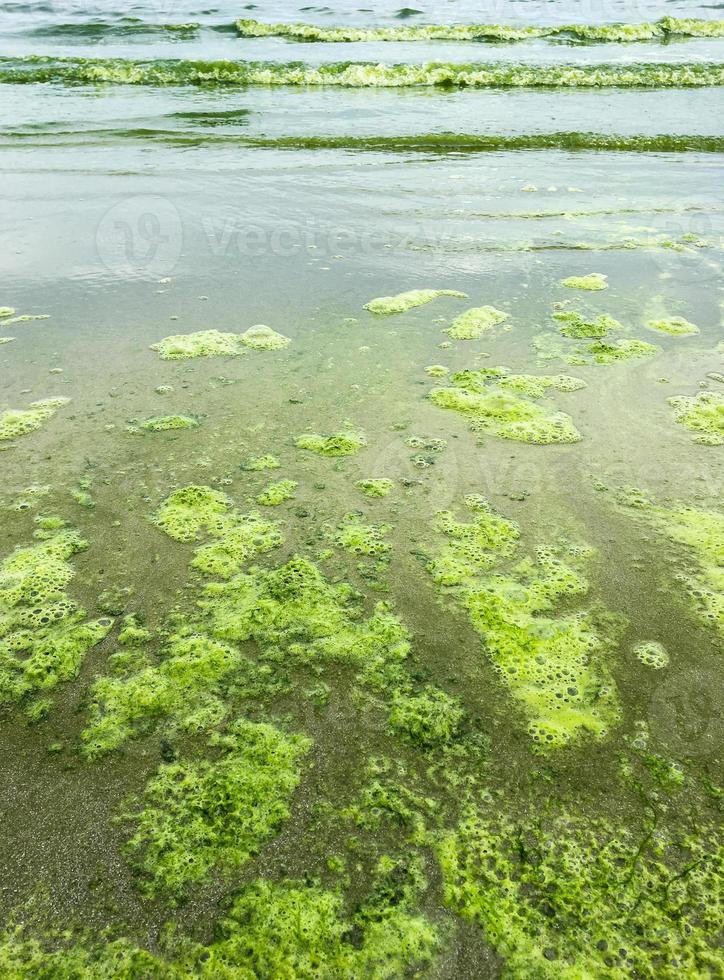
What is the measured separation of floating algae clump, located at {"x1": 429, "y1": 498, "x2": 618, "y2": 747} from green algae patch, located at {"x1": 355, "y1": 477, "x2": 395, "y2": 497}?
0.29 metres

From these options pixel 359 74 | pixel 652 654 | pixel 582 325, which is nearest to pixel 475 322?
pixel 582 325

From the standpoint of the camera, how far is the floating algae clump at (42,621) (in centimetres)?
229

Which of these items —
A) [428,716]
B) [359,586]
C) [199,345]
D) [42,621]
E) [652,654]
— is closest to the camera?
[428,716]

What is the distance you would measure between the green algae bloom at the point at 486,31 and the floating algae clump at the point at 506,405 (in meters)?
12.3

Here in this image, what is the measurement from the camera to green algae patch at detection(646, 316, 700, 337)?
445 cm

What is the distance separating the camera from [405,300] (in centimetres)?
489

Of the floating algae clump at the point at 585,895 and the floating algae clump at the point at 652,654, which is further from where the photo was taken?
the floating algae clump at the point at 652,654

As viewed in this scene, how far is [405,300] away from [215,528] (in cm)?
257

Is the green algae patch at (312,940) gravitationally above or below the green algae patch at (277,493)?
below

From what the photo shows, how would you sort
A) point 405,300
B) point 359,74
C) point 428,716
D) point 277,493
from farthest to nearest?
point 359,74 → point 405,300 → point 277,493 → point 428,716

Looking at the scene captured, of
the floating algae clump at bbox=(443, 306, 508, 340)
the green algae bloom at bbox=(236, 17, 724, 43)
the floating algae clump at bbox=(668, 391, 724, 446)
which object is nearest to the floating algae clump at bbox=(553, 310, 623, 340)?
the floating algae clump at bbox=(443, 306, 508, 340)

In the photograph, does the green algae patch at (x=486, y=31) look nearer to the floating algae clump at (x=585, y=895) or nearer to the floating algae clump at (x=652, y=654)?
the floating algae clump at (x=652, y=654)

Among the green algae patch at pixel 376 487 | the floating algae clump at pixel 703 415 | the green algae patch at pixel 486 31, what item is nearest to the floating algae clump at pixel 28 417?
the green algae patch at pixel 376 487

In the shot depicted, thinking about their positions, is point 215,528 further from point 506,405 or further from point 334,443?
Answer: point 506,405
